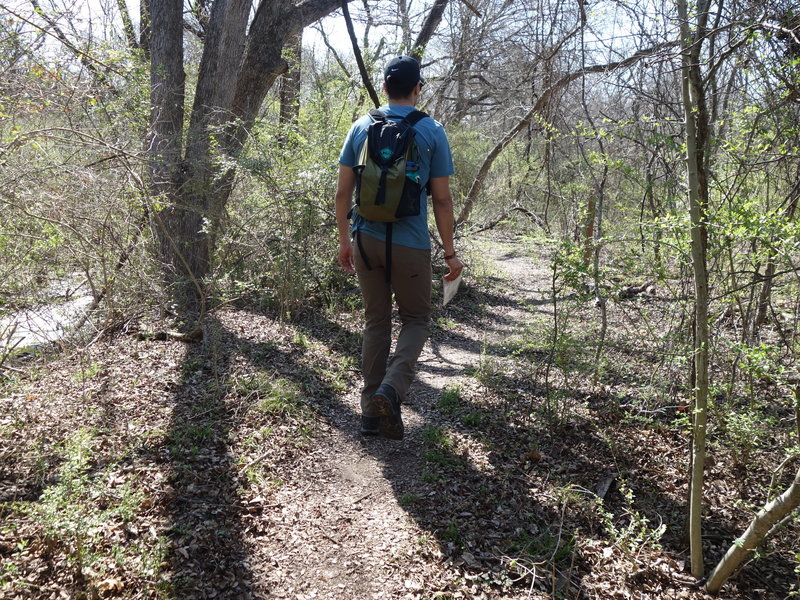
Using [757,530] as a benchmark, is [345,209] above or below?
above

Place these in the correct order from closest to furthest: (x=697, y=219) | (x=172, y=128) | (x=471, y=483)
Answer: (x=697, y=219)
(x=471, y=483)
(x=172, y=128)

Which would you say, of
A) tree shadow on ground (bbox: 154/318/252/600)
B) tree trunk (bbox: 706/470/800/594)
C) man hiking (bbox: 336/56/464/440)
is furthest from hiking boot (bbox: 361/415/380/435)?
tree trunk (bbox: 706/470/800/594)

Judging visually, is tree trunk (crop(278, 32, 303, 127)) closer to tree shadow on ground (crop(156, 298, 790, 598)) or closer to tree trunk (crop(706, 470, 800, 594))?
tree shadow on ground (crop(156, 298, 790, 598))

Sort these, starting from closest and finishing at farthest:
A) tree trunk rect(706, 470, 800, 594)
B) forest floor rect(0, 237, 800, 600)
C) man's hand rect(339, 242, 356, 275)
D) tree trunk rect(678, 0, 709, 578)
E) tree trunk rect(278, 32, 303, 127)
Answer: tree trunk rect(706, 470, 800, 594), forest floor rect(0, 237, 800, 600), tree trunk rect(678, 0, 709, 578), man's hand rect(339, 242, 356, 275), tree trunk rect(278, 32, 303, 127)

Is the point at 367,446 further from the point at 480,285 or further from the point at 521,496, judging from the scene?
the point at 480,285

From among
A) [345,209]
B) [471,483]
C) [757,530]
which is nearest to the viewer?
[757,530]

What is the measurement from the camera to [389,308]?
388 cm

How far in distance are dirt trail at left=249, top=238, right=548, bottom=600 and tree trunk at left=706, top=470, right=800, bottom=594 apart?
3.53 ft

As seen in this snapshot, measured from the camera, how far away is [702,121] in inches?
115

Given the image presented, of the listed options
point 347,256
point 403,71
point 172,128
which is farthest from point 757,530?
point 172,128

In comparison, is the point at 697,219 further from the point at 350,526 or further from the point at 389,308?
the point at 350,526

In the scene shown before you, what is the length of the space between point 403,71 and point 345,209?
99 cm

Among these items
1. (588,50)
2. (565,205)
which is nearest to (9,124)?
(588,50)

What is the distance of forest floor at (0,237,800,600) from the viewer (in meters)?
2.72
